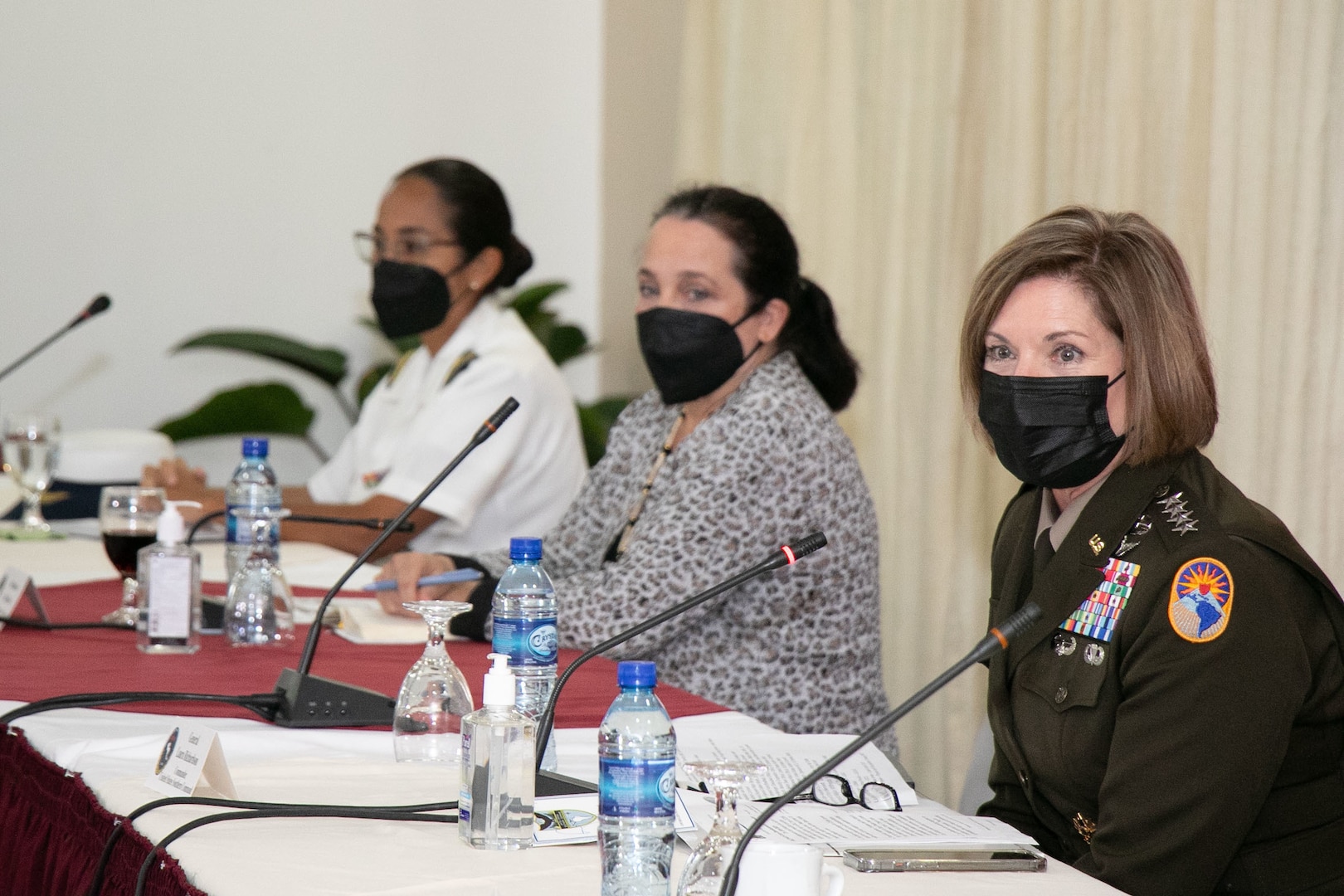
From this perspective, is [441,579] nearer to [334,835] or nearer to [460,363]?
[334,835]

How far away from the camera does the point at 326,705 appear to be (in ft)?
5.21

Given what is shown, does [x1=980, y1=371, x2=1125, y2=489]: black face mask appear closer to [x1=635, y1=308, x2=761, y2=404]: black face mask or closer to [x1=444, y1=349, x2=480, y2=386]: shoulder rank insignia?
[x1=635, y1=308, x2=761, y2=404]: black face mask

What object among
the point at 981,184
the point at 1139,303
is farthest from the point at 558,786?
the point at 981,184

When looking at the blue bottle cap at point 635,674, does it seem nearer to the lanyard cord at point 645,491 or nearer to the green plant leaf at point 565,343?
the lanyard cord at point 645,491

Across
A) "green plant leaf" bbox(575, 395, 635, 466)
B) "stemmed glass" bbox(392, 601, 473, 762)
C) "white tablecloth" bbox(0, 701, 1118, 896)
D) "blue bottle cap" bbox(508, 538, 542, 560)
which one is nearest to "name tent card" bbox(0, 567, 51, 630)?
"white tablecloth" bbox(0, 701, 1118, 896)

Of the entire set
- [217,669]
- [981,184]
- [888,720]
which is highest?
[981,184]

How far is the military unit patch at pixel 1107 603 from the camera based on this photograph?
57.9 inches

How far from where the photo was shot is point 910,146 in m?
3.24

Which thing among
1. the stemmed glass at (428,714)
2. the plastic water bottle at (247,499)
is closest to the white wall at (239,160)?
the plastic water bottle at (247,499)

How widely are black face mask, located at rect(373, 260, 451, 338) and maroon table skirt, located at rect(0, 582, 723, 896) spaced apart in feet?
3.44

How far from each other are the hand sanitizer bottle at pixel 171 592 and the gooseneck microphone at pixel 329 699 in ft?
1.15

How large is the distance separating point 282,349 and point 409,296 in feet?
3.86

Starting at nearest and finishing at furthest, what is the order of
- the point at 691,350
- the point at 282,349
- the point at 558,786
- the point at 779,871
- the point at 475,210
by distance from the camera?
1. the point at 779,871
2. the point at 558,786
3. the point at 691,350
4. the point at 475,210
5. the point at 282,349

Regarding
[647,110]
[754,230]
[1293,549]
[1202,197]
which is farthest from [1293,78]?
[647,110]
